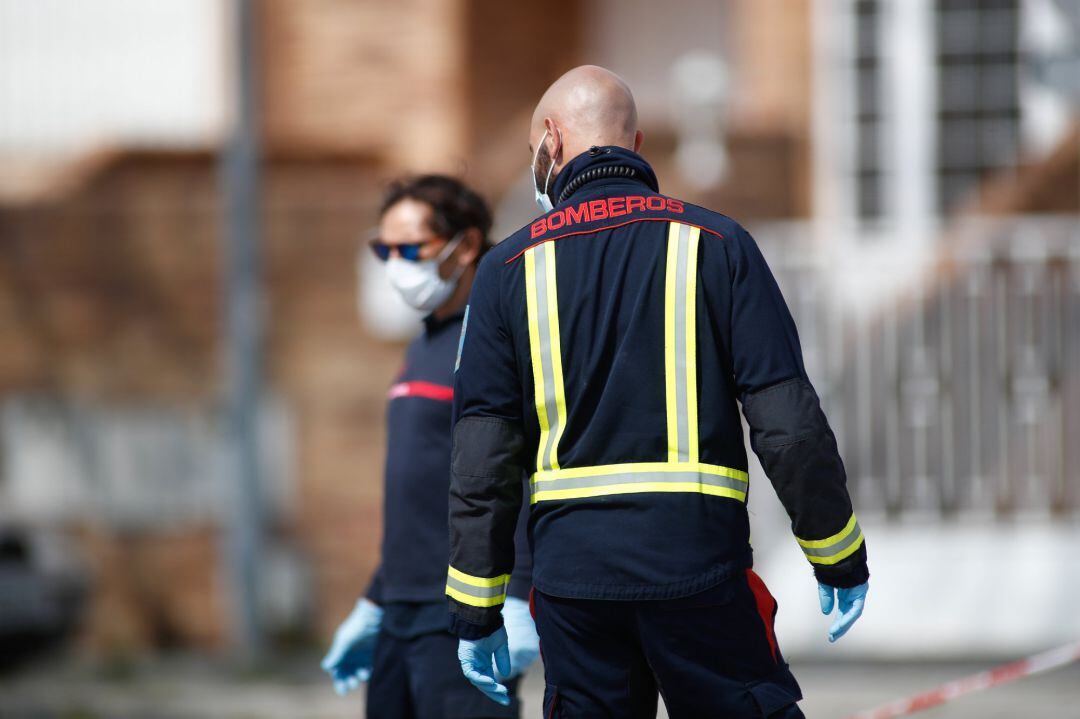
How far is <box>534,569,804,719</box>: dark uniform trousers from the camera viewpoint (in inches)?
110

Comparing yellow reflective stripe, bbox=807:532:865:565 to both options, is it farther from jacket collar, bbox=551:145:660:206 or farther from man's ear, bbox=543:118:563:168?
man's ear, bbox=543:118:563:168

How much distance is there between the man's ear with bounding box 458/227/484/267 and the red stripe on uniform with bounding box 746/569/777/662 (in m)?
1.34

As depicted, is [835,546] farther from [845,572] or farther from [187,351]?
[187,351]

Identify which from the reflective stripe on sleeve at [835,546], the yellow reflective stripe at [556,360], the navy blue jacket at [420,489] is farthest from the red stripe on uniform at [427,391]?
the reflective stripe on sleeve at [835,546]

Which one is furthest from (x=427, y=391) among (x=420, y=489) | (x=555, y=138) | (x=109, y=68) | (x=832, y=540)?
(x=109, y=68)

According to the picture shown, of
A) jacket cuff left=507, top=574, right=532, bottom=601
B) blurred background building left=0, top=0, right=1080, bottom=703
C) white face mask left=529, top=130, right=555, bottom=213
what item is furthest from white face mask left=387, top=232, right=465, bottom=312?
blurred background building left=0, top=0, right=1080, bottom=703

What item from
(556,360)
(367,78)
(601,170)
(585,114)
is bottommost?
(556,360)

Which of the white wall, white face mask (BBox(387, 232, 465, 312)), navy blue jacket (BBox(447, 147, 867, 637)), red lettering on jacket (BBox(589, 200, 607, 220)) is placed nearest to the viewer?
navy blue jacket (BBox(447, 147, 867, 637))

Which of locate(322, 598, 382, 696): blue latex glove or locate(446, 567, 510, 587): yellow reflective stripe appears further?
locate(322, 598, 382, 696): blue latex glove

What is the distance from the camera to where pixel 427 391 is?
367 centimetres

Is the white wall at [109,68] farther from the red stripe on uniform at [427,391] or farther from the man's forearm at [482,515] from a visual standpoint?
the man's forearm at [482,515]

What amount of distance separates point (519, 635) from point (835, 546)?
36.8 inches

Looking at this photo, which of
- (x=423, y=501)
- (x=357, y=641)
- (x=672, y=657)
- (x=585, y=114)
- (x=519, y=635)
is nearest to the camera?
(x=672, y=657)

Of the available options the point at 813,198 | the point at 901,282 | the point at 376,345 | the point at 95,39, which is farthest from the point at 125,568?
the point at 813,198
